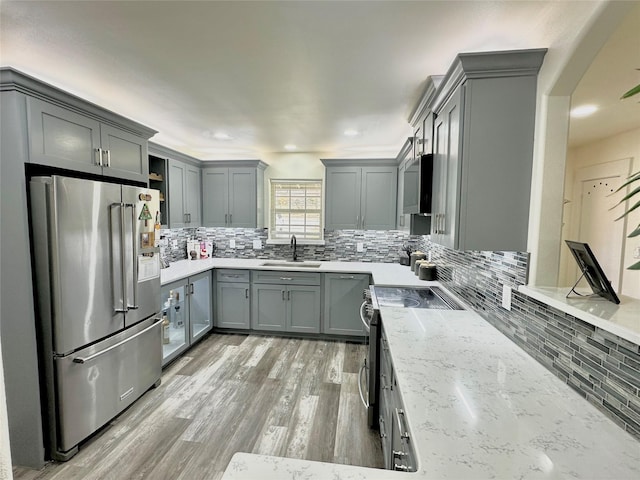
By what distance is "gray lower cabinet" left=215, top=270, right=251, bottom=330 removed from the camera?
150 inches

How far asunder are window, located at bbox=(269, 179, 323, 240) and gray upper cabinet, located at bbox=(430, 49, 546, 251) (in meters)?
2.90

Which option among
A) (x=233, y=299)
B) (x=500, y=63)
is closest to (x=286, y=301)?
(x=233, y=299)

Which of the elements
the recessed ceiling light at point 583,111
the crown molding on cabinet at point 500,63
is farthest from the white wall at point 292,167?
the crown molding on cabinet at point 500,63

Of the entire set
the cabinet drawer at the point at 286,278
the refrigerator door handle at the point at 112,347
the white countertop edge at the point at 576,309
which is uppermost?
the white countertop edge at the point at 576,309

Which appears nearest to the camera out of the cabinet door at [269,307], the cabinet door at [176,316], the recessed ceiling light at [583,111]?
the recessed ceiling light at [583,111]

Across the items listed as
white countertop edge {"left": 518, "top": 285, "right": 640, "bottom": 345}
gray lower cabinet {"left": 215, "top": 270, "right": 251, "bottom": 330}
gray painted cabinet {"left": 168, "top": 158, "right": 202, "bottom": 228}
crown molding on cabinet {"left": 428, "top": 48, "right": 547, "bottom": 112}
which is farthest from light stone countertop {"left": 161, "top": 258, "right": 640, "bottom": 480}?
gray painted cabinet {"left": 168, "top": 158, "right": 202, "bottom": 228}

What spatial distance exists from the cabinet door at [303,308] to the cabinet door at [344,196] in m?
0.99

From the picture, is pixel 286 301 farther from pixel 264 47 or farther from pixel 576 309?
pixel 576 309

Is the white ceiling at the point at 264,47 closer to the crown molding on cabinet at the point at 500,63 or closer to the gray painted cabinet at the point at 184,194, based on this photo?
the crown molding on cabinet at the point at 500,63

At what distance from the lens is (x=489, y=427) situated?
2.97ft

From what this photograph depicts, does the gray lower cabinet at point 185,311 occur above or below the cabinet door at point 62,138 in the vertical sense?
below

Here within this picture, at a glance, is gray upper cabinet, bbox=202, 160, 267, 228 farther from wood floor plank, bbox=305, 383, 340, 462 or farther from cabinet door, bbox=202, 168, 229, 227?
wood floor plank, bbox=305, 383, 340, 462

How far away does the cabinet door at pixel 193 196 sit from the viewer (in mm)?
3867

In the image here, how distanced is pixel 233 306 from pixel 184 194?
159 cm
